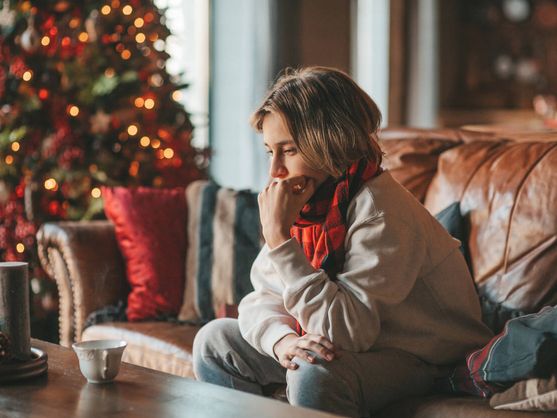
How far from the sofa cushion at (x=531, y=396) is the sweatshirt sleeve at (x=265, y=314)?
430 mm

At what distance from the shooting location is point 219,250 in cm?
249

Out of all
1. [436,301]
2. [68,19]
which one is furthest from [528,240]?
[68,19]

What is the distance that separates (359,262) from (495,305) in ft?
1.59

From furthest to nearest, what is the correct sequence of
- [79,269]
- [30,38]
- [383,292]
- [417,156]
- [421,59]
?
1. [421,59]
2. [30,38]
3. [79,269]
4. [417,156]
5. [383,292]

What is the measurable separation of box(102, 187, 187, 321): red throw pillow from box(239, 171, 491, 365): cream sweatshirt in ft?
2.43

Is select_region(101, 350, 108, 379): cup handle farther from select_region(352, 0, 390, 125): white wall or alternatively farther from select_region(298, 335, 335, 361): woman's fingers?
select_region(352, 0, 390, 125): white wall

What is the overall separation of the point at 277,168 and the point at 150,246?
0.91m

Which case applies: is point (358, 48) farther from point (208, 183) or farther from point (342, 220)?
point (342, 220)

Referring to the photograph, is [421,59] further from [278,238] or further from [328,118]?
[278,238]

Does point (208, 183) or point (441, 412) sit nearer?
point (441, 412)

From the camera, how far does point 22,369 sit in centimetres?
Result: 146

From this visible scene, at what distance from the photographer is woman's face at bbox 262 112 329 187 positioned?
1684 millimetres

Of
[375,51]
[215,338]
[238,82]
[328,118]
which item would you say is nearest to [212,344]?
[215,338]

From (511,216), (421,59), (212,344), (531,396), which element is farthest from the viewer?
(421,59)
